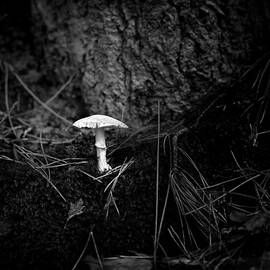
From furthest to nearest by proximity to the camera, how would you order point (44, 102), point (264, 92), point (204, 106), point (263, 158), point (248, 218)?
1. point (44, 102)
2. point (204, 106)
3. point (264, 92)
4. point (263, 158)
5. point (248, 218)

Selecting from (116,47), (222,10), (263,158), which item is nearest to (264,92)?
(263,158)

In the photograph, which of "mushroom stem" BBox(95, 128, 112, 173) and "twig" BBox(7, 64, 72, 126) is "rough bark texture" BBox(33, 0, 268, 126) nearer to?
"twig" BBox(7, 64, 72, 126)

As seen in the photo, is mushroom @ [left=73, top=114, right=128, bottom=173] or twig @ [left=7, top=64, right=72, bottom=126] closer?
mushroom @ [left=73, top=114, right=128, bottom=173]

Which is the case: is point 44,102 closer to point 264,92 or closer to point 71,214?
point 71,214

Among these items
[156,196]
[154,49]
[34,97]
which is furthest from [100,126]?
[34,97]

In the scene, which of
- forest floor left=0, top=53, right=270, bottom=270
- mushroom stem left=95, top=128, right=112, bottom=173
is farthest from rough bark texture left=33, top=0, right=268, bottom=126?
mushroom stem left=95, top=128, right=112, bottom=173

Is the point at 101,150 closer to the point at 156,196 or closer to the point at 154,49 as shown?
the point at 156,196

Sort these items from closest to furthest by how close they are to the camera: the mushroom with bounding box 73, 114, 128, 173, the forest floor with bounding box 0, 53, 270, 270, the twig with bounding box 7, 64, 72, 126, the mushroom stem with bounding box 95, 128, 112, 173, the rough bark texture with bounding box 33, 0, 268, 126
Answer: the forest floor with bounding box 0, 53, 270, 270
the mushroom with bounding box 73, 114, 128, 173
the mushroom stem with bounding box 95, 128, 112, 173
the rough bark texture with bounding box 33, 0, 268, 126
the twig with bounding box 7, 64, 72, 126
